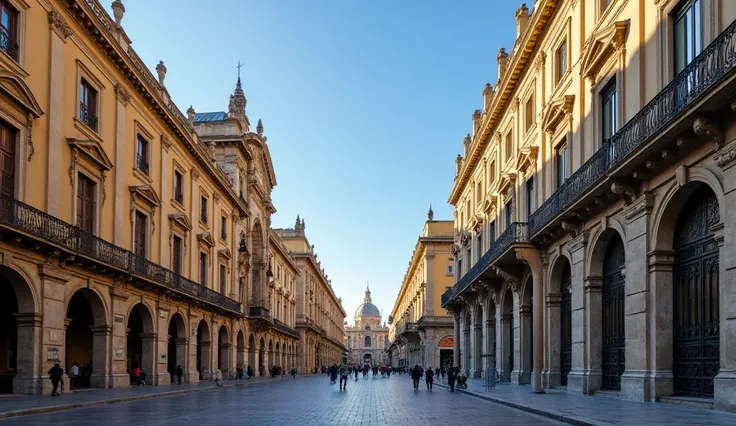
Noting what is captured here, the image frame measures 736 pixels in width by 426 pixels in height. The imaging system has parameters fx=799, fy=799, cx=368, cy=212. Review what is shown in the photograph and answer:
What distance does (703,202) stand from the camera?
52.7 ft

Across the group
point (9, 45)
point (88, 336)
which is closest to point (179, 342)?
point (88, 336)

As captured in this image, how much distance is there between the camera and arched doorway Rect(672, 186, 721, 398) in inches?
607

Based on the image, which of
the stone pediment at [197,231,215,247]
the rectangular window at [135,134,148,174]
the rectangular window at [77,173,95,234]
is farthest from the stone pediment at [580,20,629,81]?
the stone pediment at [197,231,215,247]

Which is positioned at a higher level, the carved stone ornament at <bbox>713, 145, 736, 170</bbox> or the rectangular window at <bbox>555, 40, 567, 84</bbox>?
the rectangular window at <bbox>555, 40, 567, 84</bbox>

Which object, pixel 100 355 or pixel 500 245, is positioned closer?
pixel 100 355

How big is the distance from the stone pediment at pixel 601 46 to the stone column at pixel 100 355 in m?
18.0

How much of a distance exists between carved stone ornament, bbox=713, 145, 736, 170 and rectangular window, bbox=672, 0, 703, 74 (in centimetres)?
262

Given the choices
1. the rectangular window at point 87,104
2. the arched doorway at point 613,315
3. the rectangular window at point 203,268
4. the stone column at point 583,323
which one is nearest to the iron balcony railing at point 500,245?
the stone column at point 583,323

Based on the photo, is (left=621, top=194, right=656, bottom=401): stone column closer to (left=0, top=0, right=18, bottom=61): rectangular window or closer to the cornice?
the cornice

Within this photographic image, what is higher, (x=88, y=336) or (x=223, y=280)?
(x=223, y=280)

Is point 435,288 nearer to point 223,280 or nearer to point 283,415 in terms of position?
point 223,280

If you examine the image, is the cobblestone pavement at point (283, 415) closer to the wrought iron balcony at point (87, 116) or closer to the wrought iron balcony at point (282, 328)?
the wrought iron balcony at point (87, 116)

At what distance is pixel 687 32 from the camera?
53.5 ft

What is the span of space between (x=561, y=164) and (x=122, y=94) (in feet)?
53.5
